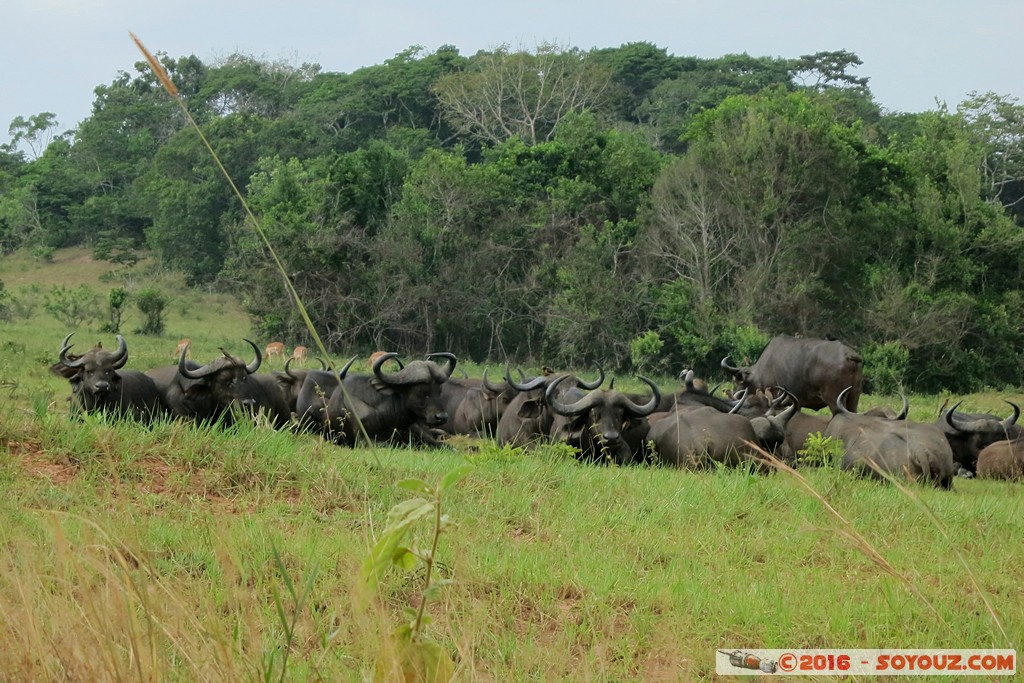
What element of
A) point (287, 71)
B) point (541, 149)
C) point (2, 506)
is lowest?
point (2, 506)

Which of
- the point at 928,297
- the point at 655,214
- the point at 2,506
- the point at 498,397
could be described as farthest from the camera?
the point at 655,214

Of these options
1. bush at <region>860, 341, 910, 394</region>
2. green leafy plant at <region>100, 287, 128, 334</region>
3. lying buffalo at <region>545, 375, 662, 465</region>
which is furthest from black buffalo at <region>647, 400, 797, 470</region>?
green leafy plant at <region>100, 287, 128, 334</region>

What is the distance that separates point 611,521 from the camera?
687 cm

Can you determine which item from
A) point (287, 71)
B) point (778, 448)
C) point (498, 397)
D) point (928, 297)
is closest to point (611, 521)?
point (778, 448)

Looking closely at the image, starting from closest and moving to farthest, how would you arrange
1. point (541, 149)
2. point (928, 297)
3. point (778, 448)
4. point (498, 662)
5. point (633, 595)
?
point (498, 662)
point (633, 595)
point (778, 448)
point (928, 297)
point (541, 149)

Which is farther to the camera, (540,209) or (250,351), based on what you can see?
(540,209)

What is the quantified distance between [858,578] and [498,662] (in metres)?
2.24

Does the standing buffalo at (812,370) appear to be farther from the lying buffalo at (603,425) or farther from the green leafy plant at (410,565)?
the green leafy plant at (410,565)

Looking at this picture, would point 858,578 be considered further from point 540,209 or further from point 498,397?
point 540,209

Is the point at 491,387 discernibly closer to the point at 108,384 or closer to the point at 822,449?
the point at 108,384

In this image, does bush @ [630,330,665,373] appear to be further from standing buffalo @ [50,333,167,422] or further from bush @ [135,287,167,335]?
standing buffalo @ [50,333,167,422]

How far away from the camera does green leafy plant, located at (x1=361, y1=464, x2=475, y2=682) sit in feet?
9.94

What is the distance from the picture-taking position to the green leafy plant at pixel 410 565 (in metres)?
3.03

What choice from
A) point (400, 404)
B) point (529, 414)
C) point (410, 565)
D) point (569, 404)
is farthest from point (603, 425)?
point (410, 565)
